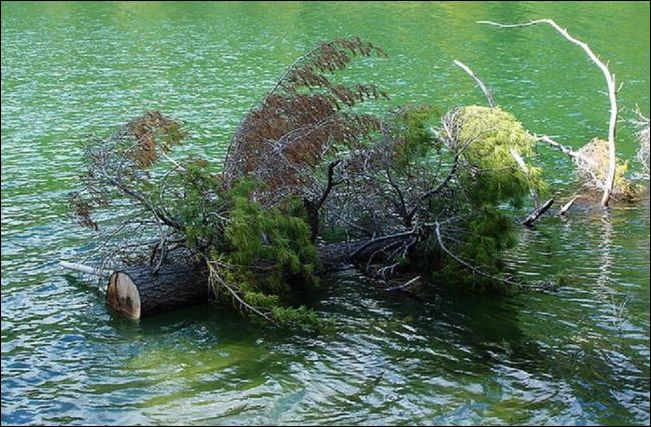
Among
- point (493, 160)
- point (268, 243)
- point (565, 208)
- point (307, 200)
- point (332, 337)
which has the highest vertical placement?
point (493, 160)

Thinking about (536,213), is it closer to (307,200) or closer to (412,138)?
(412,138)

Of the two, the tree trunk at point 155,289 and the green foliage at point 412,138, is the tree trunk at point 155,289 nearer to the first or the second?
the tree trunk at point 155,289

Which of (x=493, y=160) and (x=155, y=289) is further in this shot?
(x=493, y=160)

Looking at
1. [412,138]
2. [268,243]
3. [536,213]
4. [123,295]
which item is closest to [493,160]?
[412,138]

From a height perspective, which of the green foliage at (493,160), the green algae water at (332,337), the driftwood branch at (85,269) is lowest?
the green algae water at (332,337)

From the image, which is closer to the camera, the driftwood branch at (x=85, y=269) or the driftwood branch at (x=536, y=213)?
the driftwood branch at (x=85, y=269)

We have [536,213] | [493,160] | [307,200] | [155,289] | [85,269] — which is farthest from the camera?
[536,213]

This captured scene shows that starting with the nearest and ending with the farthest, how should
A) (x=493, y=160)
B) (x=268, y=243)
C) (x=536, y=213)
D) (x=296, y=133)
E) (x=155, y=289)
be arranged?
(x=155, y=289) < (x=268, y=243) < (x=493, y=160) < (x=296, y=133) < (x=536, y=213)

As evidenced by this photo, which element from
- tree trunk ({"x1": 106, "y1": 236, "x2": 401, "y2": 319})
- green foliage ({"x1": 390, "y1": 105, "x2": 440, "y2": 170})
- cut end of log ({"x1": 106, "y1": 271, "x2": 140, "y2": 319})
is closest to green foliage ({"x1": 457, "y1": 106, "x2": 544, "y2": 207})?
green foliage ({"x1": 390, "y1": 105, "x2": 440, "y2": 170})

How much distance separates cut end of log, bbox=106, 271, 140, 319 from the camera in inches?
606

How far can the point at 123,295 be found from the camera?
15.6m

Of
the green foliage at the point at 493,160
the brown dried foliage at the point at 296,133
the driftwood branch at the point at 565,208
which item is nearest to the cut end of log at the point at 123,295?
the brown dried foliage at the point at 296,133

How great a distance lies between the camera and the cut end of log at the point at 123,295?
606 inches

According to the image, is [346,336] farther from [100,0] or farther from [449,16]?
[100,0]
